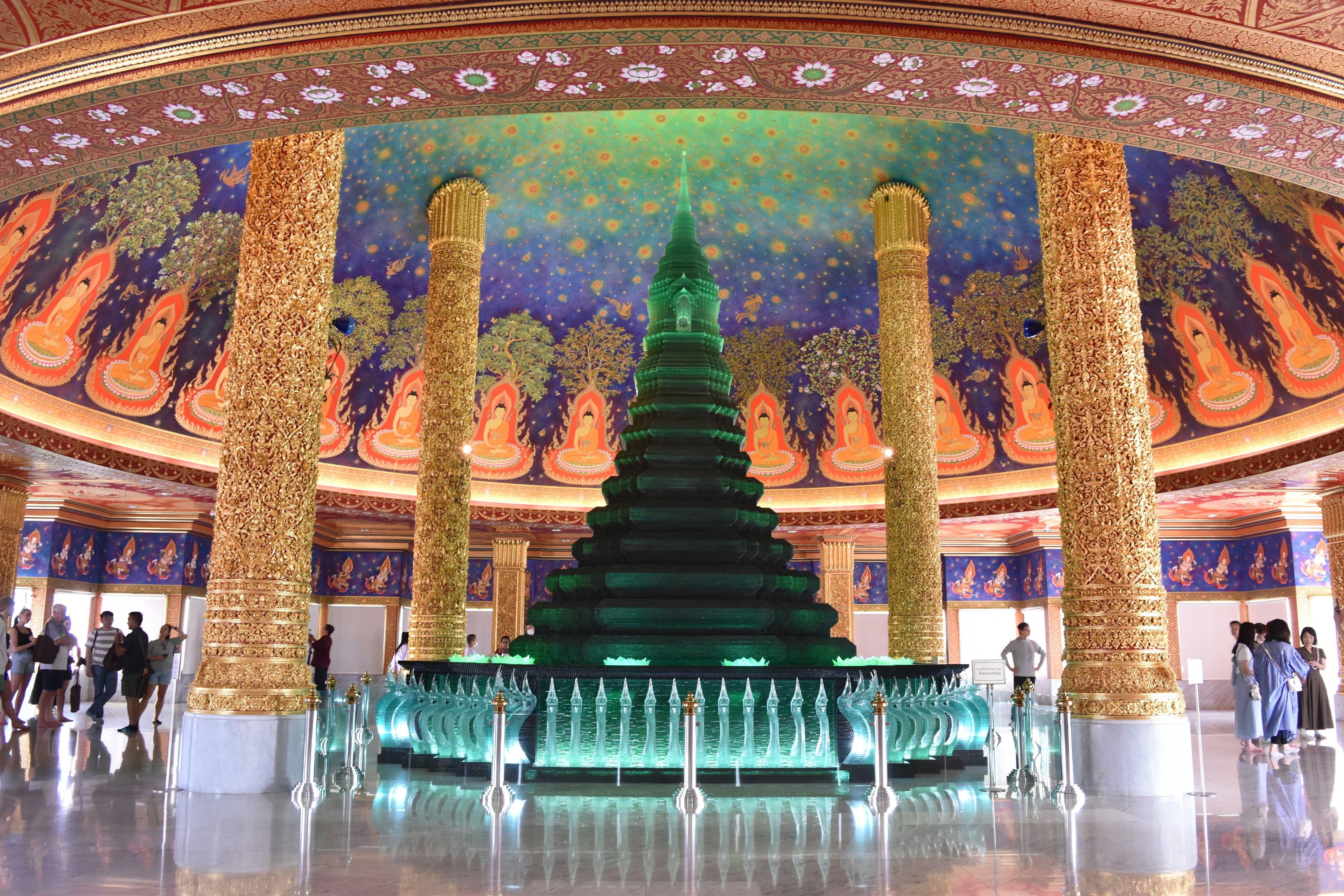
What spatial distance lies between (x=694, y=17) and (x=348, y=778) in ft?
18.7

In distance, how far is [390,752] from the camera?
9.90 metres

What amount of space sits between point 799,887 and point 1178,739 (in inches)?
160

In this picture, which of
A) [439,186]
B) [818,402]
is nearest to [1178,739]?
[439,186]

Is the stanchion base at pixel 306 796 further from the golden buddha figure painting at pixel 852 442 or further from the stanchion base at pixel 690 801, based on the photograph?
the golden buddha figure painting at pixel 852 442

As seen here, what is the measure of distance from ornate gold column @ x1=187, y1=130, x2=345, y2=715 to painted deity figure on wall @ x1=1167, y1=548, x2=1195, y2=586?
20597mm

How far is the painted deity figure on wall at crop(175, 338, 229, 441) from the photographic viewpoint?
1912cm

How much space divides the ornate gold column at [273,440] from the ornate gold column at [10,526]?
11286 millimetres

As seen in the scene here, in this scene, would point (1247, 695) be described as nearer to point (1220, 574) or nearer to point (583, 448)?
point (1220, 574)

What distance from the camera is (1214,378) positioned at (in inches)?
740

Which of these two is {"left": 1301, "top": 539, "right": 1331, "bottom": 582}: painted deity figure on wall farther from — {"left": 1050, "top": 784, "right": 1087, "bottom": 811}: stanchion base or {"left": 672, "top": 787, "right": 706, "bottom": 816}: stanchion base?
{"left": 672, "top": 787, "right": 706, "bottom": 816}: stanchion base

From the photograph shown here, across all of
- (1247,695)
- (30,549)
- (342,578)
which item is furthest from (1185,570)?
(30,549)

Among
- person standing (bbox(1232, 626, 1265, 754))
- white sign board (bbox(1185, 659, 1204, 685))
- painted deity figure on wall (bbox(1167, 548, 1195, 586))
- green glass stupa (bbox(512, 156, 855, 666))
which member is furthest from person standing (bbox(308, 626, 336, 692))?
painted deity figure on wall (bbox(1167, 548, 1195, 586))

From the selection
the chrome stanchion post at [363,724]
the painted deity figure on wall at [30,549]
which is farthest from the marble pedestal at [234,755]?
the painted deity figure on wall at [30,549]

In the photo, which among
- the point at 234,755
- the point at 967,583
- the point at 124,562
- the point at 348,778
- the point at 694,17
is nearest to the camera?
the point at 694,17
